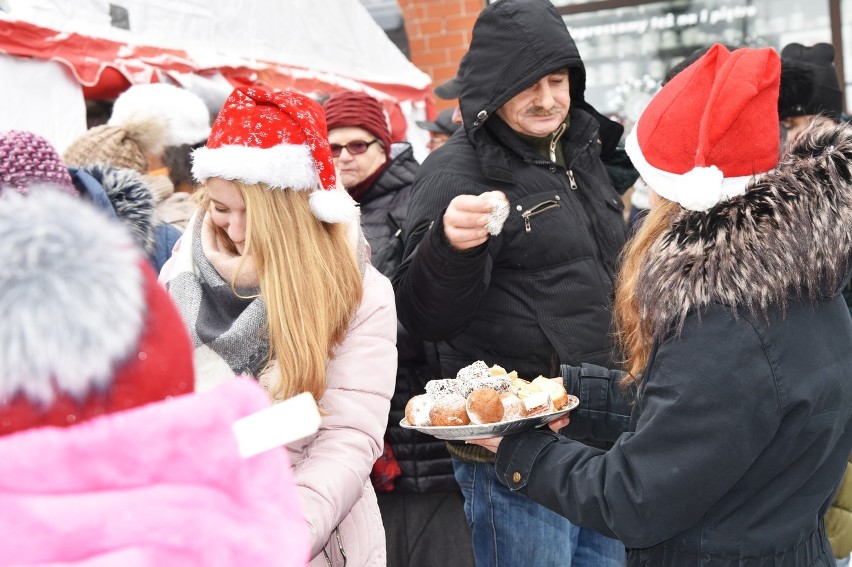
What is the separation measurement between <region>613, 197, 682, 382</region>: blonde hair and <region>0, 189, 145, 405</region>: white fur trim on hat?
41.2 inches

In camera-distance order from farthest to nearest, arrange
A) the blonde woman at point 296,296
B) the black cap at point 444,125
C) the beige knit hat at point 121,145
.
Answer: the black cap at point 444,125 → the beige knit hat at point 121,145 → the blonde woman at point 296,296

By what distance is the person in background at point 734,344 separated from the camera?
1.52 meters

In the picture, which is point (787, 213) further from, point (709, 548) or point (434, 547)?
point (434, 547)

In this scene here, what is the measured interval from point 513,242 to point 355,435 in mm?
810

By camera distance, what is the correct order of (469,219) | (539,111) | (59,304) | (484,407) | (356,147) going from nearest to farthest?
(59,304), (484,407), (469,219), (539,111), (356,147)

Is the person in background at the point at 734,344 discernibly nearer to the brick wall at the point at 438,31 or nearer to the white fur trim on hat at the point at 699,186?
the white fur trim on hat at the point at 699,186

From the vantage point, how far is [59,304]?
38.2 inches

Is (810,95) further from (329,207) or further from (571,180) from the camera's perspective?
(329,207)

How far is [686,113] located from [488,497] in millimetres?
1317

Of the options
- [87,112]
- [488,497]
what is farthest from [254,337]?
[87,112]

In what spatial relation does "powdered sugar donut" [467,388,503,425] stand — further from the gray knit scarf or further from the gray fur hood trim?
the gray fur hood trim

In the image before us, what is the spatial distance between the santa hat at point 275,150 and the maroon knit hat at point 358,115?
160cm

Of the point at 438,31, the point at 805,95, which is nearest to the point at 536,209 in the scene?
the point at 805,95

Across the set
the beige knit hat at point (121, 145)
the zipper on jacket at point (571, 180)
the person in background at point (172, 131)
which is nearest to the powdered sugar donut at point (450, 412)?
the zipper on jacket at point (571, 180)
